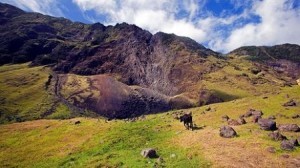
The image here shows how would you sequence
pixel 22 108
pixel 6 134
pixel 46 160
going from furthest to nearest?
1. pixel 22 108
2. pixel 6 134
3. pixel 46 160

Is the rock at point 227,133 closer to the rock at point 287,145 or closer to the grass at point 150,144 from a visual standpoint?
the grass at point 150,144

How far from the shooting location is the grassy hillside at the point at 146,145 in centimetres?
4276

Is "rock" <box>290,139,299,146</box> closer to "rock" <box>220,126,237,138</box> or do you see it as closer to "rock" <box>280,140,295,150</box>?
"rock" <box>280,140,295,150</box>

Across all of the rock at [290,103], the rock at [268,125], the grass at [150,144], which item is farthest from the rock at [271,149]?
the rock at [290,103]

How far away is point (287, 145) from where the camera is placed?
43.6 m

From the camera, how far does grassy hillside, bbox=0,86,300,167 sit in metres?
42.8

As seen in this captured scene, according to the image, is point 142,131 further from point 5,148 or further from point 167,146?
point 5,148

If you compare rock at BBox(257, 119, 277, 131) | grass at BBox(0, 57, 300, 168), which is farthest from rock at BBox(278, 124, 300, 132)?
grass at BBox(0, 57, 300, 168)

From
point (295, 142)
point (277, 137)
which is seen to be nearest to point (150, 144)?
point (277, 137)

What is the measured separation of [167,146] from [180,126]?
1512 cm

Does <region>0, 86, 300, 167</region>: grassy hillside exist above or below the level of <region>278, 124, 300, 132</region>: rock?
below

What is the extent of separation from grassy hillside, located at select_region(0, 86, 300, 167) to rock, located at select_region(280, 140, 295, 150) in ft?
2.49

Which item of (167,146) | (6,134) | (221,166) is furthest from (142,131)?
(6,134)

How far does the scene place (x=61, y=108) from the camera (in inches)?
7736
